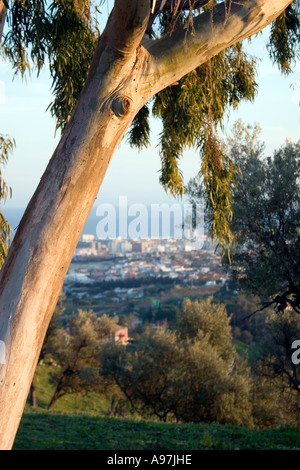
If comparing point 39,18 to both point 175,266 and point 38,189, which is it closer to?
point 38,189

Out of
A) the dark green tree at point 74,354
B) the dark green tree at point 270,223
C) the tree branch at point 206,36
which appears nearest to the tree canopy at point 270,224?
the dark green tree at point 270,223

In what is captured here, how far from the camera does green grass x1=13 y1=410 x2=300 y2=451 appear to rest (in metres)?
7.02

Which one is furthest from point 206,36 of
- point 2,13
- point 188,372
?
point 188,372

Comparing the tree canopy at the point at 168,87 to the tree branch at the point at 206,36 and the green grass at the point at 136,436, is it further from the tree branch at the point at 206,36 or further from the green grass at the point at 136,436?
the green grass at the point at 136,436

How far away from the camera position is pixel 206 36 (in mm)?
3666

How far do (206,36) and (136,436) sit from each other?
602 cm

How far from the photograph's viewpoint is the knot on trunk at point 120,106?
10.6 feet

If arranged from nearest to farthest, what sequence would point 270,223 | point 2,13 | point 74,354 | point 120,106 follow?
point 120,106, point 2,13, point 270,223, point 74,354

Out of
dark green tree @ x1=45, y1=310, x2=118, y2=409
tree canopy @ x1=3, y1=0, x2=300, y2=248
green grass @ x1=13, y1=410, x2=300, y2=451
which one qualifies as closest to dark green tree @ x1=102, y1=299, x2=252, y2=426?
dark green tree @ x1=45, y1=310, x2=118, y2=409

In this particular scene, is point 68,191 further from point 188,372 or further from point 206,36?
point 188,372

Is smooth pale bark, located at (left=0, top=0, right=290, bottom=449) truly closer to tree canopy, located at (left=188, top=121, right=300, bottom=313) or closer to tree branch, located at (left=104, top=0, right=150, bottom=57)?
tree branch, located at (left=104, top=0, right=150, bottom=57)

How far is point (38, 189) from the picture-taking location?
3.17 metres
